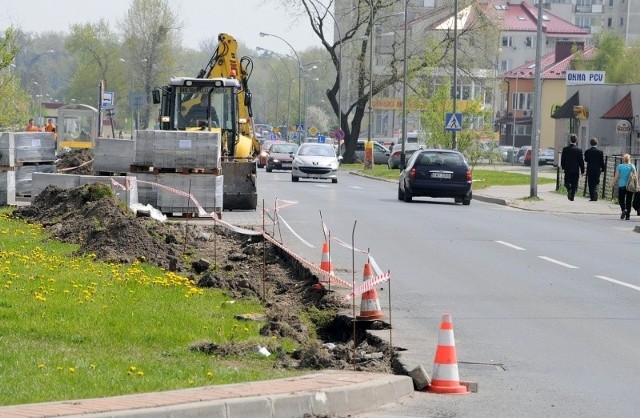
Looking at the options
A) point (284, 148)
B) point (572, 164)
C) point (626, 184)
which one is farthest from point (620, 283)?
point (284, 148)

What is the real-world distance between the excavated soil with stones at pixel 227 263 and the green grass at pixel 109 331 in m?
0.31

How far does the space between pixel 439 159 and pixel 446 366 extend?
29142 millimetres

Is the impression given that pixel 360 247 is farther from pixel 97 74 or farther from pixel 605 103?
pixel 97 74

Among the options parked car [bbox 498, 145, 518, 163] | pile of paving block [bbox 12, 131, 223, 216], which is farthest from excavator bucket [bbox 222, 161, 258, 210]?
parked car [bbox 498, 145, 518, 163]

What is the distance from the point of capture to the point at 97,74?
145625mm

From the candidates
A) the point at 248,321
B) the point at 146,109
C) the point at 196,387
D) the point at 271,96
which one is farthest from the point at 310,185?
the point at 271,96

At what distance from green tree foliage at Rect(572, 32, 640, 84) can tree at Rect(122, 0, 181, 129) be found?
37537mm

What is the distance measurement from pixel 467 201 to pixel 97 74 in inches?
4396

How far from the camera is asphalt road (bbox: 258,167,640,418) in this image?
31.2 ft

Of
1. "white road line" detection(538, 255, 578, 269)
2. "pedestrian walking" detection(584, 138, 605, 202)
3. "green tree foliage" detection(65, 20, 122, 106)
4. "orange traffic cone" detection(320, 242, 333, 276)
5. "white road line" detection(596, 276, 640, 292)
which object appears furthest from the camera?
"green tree foliage" detection(65, 20, 122, 106)

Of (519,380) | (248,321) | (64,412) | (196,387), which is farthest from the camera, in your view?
(248,321)

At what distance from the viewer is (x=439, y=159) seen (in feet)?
126

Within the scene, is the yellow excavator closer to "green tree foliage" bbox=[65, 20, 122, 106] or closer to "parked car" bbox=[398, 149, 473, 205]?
"parked car" bbox=[398, 149, 473, 205]

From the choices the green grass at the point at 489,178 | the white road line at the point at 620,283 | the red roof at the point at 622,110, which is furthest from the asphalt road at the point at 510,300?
the red roof at the point at 622,110
